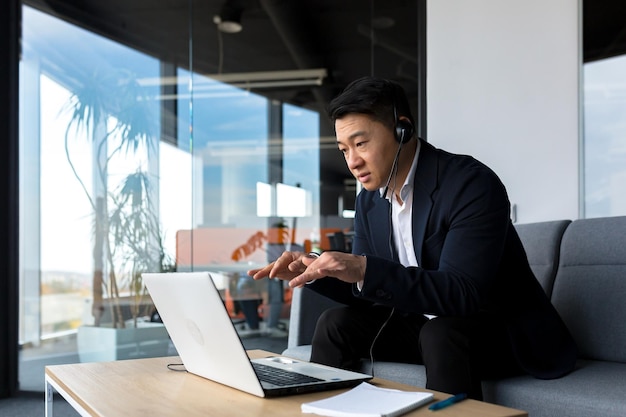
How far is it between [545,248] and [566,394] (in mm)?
833

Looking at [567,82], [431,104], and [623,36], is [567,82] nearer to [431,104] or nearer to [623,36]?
[623,36]

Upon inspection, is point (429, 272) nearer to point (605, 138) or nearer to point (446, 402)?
point (446, 402)

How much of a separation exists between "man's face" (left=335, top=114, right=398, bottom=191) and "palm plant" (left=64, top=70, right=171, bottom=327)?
2.16 m

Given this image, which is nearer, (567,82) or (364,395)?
(364,395)

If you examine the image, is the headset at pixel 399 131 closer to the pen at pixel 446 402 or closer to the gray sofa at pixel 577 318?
the gray sofa at pixel 577 318

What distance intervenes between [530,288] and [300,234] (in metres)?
2.09

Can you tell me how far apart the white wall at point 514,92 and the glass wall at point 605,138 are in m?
0.05

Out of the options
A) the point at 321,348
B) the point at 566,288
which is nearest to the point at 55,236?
the point at 321,348

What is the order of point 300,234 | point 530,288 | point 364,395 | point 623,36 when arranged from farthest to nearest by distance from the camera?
point 300,234 → point 623,36 → point 530,288 → point 364,395

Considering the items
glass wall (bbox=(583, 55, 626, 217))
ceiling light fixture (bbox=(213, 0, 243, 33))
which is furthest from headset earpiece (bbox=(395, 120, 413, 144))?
ceiling light fixture (bbox=(213, 0, 243, 33))

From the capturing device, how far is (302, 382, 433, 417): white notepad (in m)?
1.15

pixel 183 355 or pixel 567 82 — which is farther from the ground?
pixel 567 82

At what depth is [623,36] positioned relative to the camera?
10.1 ft

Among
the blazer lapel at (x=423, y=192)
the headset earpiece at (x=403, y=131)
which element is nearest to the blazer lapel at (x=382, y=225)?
the blazer lapel at (x=423, y=192)
